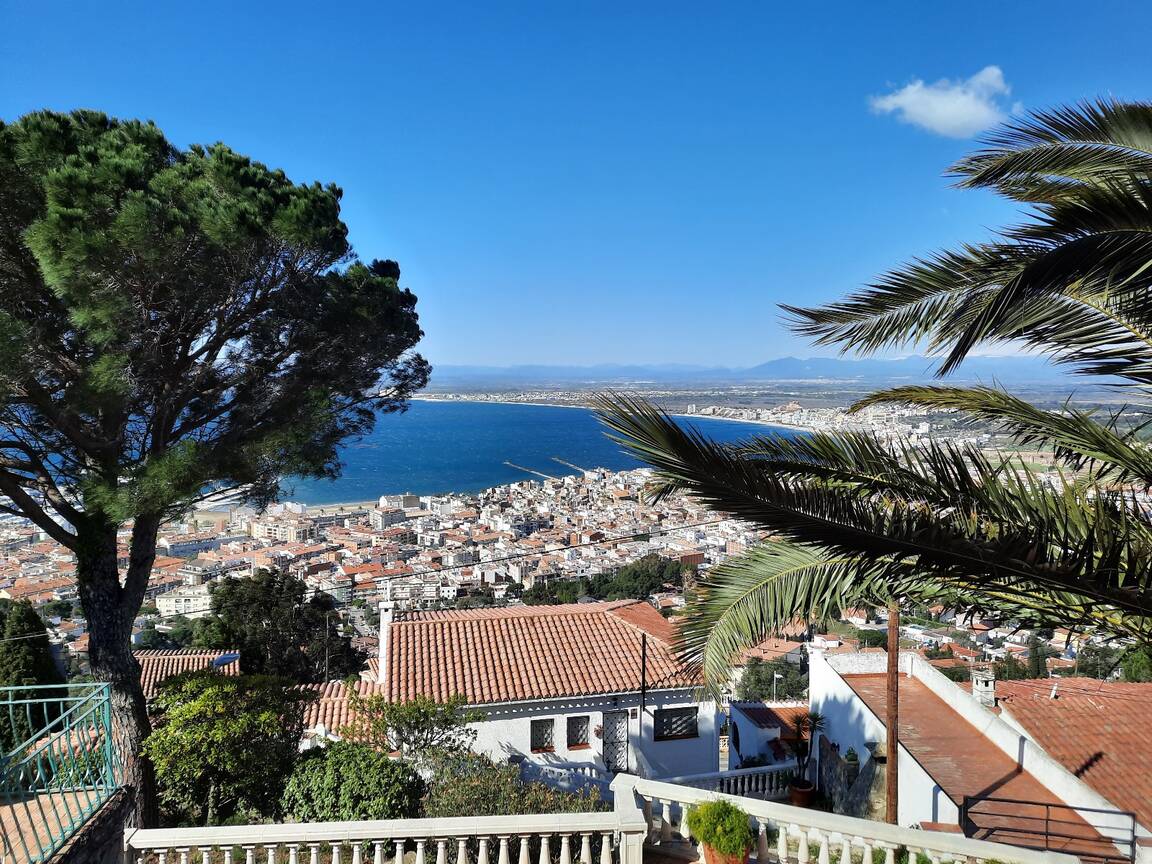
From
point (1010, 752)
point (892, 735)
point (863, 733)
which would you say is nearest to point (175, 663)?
point (863, 733)

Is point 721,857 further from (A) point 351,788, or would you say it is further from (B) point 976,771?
(B) point 976,771

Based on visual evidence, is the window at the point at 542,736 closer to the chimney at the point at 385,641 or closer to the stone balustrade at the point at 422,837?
the chimney at the point at 385,641

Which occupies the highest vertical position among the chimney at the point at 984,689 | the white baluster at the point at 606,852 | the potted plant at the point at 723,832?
the potted plant at the point at 723,832

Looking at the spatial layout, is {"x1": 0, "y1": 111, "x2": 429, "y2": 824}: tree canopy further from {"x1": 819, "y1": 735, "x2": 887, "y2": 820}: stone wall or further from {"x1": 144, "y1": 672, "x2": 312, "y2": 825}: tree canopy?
{"x1": 819, "y1": 735, "x2": 887, "y2": 820}: stone wall

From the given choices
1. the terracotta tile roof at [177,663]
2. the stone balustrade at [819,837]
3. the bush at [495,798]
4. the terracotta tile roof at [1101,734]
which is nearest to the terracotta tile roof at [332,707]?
the terracotta tile roof at [177,663]

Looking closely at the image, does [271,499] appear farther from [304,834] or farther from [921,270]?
[921,270]

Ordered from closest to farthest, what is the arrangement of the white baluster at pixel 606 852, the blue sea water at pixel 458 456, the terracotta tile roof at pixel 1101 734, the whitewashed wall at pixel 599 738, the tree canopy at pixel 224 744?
the white baluster at pixel 606 852 < the tree canopy at pixel 224 744 < the terracotta tile roof at pixel 1101 734 < the whitewashed wall at pixel 599 738 < the blue sea water at pixel 458 456
